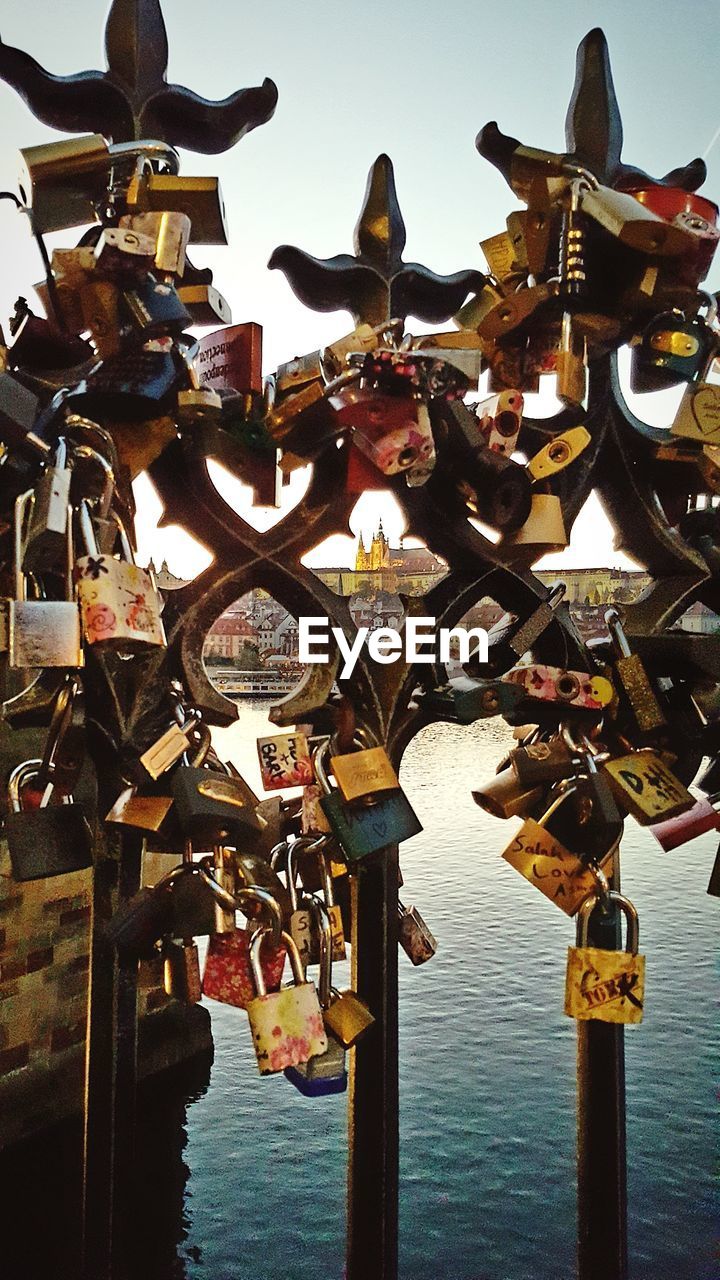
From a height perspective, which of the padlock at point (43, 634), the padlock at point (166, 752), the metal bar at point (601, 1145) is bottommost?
the metal bar at point (601, 1145)

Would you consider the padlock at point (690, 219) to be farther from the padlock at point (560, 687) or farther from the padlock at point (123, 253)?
the padlock at point (123, 253)

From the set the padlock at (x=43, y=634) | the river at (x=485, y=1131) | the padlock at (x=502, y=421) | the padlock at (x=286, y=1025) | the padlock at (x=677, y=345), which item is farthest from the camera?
the river at (x=485, y=1131)

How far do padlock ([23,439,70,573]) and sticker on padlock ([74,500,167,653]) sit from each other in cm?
3

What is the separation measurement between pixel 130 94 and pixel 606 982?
130 centimetres

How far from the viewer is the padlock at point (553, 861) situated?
46.5 inches

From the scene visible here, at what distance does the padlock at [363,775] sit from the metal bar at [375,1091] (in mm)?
120

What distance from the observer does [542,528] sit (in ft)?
3.99

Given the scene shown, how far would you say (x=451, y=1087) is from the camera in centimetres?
520

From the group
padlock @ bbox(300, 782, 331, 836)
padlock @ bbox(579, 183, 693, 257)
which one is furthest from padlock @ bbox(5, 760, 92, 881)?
padlock @ bbox(579, 183, 693, 257)

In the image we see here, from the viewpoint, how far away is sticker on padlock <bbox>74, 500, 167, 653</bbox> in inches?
36.4

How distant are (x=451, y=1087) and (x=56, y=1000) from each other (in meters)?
2.37

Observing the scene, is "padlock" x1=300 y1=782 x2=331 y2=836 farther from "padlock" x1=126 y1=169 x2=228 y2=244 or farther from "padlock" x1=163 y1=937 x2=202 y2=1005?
"padlock" x1=126 y1=169 x2=228 y2=244

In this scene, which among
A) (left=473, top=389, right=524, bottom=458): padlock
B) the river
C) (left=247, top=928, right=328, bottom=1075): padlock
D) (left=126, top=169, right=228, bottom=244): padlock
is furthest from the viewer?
the river

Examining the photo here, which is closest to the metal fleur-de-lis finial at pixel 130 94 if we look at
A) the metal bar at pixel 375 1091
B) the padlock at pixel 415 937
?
the metal bar at pixel 375 1091
